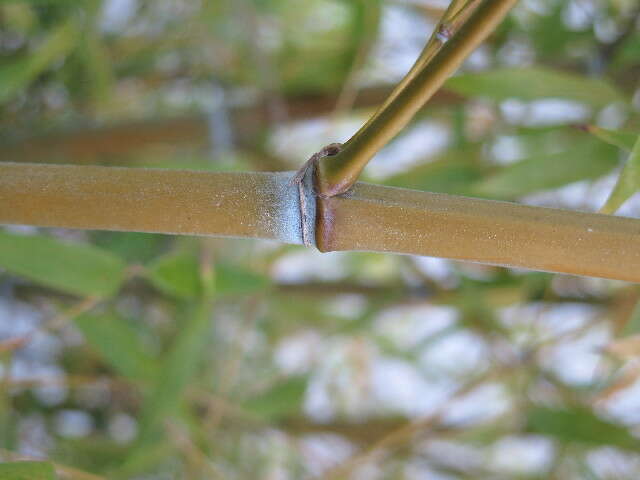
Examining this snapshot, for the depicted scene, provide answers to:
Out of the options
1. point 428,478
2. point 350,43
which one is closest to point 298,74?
point 350,43

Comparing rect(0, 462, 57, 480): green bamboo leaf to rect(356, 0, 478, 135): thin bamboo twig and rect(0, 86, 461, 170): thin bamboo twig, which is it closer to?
rect(356, 0, 478, 135): thin bamboo twig

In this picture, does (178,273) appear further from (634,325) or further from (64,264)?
(634,325)

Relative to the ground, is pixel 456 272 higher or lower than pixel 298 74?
lower

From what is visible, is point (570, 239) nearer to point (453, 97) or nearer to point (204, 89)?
point (453, 97)

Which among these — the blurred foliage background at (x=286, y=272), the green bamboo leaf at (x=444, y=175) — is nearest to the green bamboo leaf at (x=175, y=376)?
the blurred foliage background at (x=286, y=272)

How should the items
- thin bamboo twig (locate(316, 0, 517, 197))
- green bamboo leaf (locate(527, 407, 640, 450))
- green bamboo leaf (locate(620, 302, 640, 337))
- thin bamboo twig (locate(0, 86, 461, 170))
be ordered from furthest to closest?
thin bamboo twig (locate(0, 86, 461, 170))
green bamboo leaf (locate(527, 407, 640, 450))
green bamboo leaf (locate(620, 302, 640, 337))
thin bamboo twig (locate(316, 0, 517, 197))

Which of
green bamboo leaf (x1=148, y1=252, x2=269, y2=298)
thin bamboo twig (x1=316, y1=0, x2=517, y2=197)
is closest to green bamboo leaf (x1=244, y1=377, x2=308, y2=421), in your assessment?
green bamboo leaf (x1=148, y1=252, x2=269, y2=298)

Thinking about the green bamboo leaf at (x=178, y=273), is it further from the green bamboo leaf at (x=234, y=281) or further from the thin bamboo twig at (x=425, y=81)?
the thin bamboo twig at (x=425, y=81)
